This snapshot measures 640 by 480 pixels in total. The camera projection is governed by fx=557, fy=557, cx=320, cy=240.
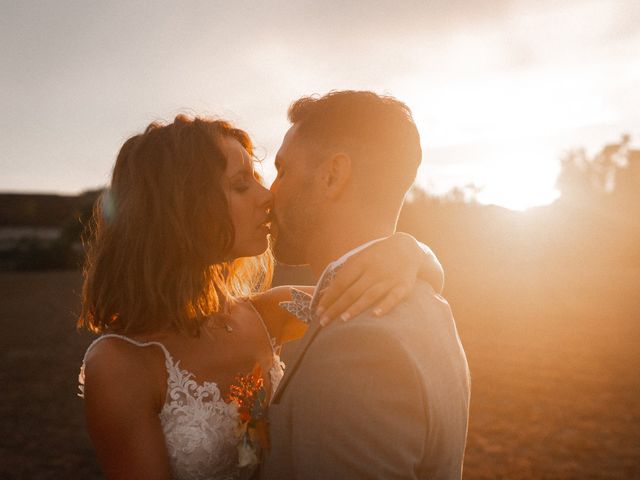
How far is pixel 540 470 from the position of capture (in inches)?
232

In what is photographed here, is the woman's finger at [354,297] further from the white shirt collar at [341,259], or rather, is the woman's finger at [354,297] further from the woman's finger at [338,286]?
the white shirt collar at [341,259]

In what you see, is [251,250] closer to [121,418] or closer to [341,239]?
[341,239]

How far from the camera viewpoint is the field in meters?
6.19

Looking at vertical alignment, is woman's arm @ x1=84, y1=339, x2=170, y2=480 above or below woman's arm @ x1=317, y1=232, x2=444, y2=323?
below

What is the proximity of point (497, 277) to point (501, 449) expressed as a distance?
51.0 ft

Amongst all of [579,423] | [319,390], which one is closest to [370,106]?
[319,390]

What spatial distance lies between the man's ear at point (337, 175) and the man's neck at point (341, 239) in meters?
0.17

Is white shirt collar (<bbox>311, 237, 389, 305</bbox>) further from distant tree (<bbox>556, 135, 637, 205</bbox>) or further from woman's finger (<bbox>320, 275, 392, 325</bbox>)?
distant tree (<bbox>556, 135, 637, 205</bbox>)

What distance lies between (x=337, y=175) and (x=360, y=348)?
3.64 feet

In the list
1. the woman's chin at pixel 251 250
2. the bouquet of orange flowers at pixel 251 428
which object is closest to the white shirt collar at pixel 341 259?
the bouquet of orange flowers at pixel 251 428

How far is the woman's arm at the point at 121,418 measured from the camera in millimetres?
2434

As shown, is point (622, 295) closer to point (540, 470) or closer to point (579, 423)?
point (579, 423)

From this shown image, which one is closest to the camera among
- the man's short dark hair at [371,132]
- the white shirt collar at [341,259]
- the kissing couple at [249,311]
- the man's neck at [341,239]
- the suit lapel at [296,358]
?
the kissing couple at [249,311]

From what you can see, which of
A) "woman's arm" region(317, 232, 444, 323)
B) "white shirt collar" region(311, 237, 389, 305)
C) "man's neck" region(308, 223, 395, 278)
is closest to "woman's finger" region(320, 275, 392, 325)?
"woman's arm" region(317, 232, 444, 323)
